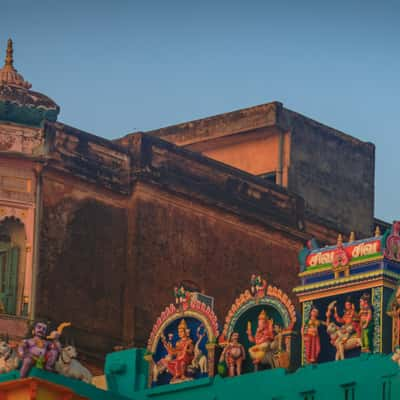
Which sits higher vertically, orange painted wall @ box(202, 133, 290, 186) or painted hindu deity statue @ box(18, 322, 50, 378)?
orange painted wall @ box(202, 133, 290, 186)

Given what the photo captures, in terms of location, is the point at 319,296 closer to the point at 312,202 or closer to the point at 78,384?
the point at 78,384

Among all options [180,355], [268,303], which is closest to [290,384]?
[268,303]

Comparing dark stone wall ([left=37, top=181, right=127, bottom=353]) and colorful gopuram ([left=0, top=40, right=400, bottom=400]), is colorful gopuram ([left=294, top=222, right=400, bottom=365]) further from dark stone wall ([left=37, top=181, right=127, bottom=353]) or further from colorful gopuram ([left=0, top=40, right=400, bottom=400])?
dark stone wall ([left=37, top=181, right=127, bottom=353])

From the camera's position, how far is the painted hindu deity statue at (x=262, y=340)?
52.5 metres

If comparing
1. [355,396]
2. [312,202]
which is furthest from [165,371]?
[312,202]

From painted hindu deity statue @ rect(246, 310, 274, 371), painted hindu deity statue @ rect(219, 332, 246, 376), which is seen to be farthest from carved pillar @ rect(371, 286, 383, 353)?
painted hindu deity statue @ rect(219, 332, 246, 376)

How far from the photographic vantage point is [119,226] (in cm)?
6444

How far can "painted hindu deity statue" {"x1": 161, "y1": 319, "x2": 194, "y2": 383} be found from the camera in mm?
53781

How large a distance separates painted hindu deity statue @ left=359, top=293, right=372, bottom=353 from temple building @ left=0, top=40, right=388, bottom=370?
41.1ft

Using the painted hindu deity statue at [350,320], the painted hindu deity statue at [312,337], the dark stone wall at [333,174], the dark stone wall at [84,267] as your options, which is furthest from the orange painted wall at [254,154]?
the painted hindu deity statue at [350,320]

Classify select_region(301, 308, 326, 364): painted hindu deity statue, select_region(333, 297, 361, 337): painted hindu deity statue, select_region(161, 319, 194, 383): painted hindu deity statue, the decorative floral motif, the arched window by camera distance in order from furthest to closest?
1. the arched window
2. select_region(161, 319, 194, 383): painted hindu deity statue
3. the decorative floral motif
4. select_region(301, 308, 326, 364): painted hindu deity statue
5. select_region(333, 297, 361, 337): painted hindu deity statue

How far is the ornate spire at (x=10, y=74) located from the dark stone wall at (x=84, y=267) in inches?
107

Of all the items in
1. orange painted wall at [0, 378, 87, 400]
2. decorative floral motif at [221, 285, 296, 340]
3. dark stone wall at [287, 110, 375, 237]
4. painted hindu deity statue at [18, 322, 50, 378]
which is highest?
dark stone wall at [287, 110, 375, 237]

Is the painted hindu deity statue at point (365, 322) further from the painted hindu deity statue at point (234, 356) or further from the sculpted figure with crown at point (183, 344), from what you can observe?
the sculpted figure with crown at point (183, 344)
